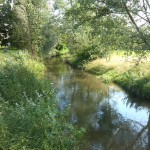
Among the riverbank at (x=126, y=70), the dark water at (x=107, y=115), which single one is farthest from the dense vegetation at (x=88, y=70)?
the dark water at (x=107, y=115)

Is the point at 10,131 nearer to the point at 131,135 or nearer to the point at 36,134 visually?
the point at 36,134

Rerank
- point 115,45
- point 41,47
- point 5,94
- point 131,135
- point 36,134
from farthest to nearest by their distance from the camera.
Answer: point 41,47, point 115,45, point 131,135, point 5,94, point 36,134

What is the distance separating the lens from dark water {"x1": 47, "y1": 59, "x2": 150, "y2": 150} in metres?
14.9

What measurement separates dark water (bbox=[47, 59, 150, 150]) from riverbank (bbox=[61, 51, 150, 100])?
0.80m

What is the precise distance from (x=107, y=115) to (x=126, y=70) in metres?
12.3

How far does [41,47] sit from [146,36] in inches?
1282

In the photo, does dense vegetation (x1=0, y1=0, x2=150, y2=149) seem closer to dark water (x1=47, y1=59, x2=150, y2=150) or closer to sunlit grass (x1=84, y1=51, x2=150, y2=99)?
sunlit grass (x1=84, y1=51, x2=150, y2=99)

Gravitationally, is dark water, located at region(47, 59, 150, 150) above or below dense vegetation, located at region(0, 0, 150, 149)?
below

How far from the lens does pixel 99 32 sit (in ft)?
57.7

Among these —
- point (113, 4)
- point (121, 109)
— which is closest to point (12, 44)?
point (121, 109)

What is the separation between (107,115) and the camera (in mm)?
20031

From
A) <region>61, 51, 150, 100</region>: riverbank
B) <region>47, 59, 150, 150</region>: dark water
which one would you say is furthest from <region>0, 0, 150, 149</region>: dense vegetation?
<region>47, 59, 150, 150</region>: dark water

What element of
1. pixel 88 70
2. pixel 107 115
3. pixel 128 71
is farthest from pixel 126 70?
pixel 107 115

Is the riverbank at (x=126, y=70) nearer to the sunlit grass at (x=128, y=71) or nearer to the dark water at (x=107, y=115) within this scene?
the sunlit grass at (x=128, y=71)
